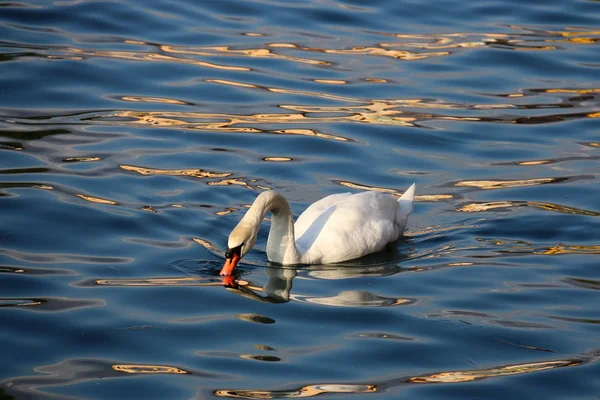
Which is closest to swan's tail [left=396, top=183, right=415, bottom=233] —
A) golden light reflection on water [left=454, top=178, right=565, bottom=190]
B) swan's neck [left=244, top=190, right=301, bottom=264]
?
swan's neck [left=244, top=190, right=301, bottom=264]

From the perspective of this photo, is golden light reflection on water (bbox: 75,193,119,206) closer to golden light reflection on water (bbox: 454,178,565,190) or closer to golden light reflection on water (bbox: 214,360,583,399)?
golden light reflection on water (bbox: 454,178,565,190)

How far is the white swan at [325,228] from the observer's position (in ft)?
29.1

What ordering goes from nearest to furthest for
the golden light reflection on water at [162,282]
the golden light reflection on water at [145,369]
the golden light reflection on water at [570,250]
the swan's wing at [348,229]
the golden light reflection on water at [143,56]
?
the golden light reflection on water at [145,369] → the golden light reflection on water at [162,282] → the swan's wing at [348,229] → the golden light reflection on water at [570,250] → the golden light reflection on water at [143,56]

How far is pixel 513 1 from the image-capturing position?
1953 centimetres

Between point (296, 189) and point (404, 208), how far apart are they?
164 centimetres

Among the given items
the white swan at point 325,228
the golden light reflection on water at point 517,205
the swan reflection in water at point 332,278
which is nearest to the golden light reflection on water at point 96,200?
the white swan at point 325,228

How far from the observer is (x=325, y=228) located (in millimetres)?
9438

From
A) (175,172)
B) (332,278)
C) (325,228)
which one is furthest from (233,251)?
(175,172)

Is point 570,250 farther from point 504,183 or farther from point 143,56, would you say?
point 143,56

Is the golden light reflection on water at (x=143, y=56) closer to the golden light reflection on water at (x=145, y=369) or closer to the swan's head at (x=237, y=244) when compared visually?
the swan's head at (x=237, y=244)

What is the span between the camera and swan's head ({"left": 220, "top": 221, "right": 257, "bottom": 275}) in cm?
862

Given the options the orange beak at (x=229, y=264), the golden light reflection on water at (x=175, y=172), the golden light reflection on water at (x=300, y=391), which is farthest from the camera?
the golden light reflection on water at (x=175, y=172)

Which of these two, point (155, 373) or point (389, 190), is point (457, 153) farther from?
point (155, 373)

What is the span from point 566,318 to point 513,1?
41.0 feet
